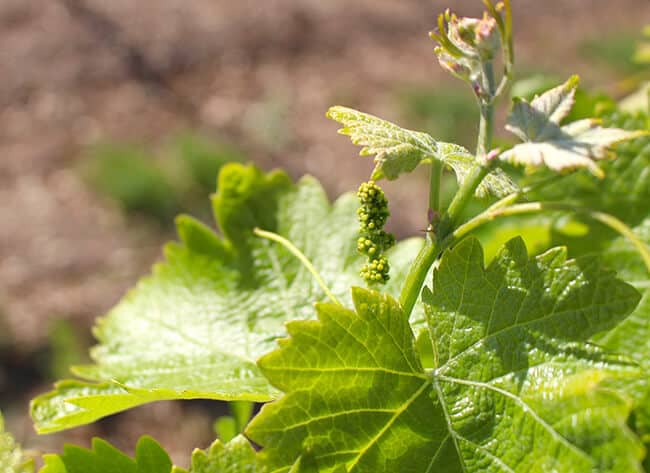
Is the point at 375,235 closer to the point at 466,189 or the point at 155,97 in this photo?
the point at 466,189

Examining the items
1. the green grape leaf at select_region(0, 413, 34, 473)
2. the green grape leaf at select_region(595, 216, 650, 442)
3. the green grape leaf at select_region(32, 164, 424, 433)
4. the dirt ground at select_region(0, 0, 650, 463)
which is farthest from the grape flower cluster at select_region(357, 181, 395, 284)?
the dirt ground at select_region(0, 0, 650, 463)

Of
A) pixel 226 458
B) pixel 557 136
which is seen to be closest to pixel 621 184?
pixel 557 136

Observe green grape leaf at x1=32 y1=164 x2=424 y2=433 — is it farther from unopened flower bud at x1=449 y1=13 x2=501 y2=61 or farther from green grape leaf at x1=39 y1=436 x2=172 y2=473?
unopened flower bud at x1=449 y1=13 x2=501 y2=61

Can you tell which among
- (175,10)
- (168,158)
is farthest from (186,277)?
(175,10)

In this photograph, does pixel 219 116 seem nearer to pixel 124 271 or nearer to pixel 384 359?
pixel 124 271

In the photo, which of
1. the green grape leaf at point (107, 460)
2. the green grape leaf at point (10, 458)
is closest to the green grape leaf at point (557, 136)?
the green grape leaf at point (107, 460)

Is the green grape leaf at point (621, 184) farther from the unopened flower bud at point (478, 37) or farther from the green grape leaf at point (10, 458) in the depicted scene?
the green grape leaf at point (10, 458)

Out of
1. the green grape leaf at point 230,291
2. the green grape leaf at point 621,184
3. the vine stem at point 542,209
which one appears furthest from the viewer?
the green grape leaf at point 621,184
